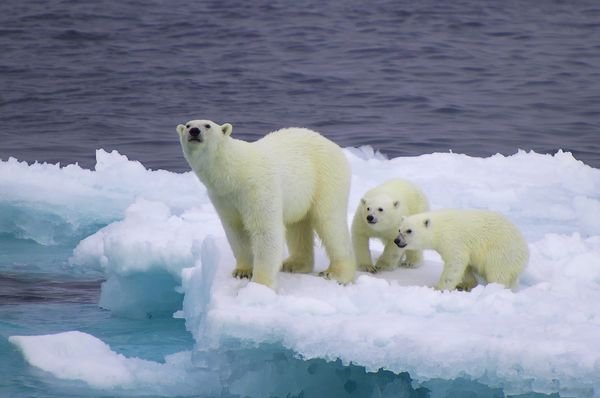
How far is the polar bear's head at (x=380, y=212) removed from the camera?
7.00m

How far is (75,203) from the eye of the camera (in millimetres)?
11852

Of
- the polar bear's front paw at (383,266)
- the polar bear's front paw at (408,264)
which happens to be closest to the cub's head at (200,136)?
the polar bear's front paw at (383,266)

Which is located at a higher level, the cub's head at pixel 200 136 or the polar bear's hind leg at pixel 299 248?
the cub's head at pixel 200 136

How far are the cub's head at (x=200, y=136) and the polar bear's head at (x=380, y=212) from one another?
1273 millimetres

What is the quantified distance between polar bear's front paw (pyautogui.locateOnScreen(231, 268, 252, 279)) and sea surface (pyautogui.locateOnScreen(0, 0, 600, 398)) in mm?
1102

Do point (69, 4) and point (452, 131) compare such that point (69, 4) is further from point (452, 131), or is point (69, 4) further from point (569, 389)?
point (569, 389)

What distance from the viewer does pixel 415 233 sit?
683 centimetres

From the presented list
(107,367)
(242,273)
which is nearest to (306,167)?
(242,273)

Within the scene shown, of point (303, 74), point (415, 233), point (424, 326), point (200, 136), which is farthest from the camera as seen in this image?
point (303, 74)

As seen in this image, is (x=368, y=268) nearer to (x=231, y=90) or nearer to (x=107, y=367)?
(x=107, y=367)

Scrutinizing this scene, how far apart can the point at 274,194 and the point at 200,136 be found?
1.92 feet

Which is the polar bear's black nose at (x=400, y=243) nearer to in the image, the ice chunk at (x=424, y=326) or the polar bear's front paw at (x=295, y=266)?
the ice chunk at (x=424, y=326)

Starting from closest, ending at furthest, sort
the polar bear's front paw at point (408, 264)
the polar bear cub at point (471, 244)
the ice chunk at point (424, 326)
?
the ice chunk at point (424, 326) → the polar bear cub at point (471, 244) → the polar bear's front paw at point (408, 264)

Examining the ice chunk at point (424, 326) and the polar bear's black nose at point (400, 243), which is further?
the polar bear's black nose at point (400, 243)
